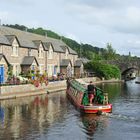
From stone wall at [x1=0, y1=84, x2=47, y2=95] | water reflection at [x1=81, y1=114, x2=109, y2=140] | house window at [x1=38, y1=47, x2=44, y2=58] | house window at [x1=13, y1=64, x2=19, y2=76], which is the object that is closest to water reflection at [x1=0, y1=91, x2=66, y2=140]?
water reflection at [x1=81, y1=114, x2=109, y2=140]

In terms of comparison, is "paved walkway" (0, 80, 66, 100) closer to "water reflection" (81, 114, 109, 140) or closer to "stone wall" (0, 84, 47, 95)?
"stone wall" (0, 84, 47, 95)

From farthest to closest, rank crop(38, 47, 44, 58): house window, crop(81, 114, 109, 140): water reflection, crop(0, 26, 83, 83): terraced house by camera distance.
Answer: crop(38, 47, 44, 58): house window → crop(0, 26, 83, 83): terraced house → crop(81, 114, 109, 140): water reflection

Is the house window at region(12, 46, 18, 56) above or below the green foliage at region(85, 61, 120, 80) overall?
above

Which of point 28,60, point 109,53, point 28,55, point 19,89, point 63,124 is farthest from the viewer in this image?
point 109,53

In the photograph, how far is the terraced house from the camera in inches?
2141

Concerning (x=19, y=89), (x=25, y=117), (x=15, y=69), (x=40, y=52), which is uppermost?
(x=40, y=52)

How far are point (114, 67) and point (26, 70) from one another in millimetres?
42244

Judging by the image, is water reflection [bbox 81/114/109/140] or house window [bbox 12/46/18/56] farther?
house window [bbox 12/46/18/56]

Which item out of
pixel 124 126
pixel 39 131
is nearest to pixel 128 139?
pixel 124 126

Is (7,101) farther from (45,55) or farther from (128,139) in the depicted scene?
(45,55)

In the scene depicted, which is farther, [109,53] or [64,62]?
[109,53]

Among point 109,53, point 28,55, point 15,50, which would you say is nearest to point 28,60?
point 28,55

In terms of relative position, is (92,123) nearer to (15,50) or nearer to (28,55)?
(15,50)

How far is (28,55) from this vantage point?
62.8 metres
